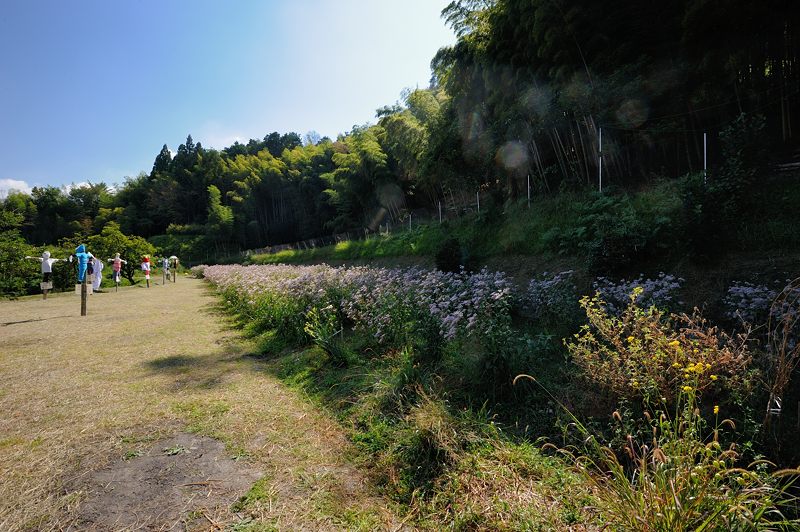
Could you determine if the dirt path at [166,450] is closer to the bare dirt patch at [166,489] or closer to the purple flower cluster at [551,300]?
the bare dirt patch at [166,489]

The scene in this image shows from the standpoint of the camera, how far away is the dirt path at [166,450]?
5.94ft

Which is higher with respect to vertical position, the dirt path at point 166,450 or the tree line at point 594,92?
the tree line at point 594,92

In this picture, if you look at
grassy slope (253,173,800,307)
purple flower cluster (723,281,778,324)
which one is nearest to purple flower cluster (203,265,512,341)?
purple flower cluster (723,281,778,324)

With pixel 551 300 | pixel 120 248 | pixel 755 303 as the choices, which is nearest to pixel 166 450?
pixel 551 300

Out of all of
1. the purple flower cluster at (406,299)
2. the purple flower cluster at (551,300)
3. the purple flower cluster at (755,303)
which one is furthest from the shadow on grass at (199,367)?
the purple flower cluster at (755,303)

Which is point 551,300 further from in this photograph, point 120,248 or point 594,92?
point 120,248

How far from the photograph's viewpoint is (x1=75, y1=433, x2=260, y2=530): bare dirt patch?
1765mm

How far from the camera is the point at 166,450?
241 centimetres

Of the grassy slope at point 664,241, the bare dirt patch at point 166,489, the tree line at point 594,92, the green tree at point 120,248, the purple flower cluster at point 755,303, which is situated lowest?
the bare dirt patch at point 166,489

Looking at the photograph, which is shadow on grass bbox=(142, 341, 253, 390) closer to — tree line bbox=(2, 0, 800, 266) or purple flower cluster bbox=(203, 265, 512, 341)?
purple flower cluster bbox=(203, 265, 512, 341)

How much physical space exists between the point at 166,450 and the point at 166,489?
1.62ft

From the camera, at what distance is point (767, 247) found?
16.1ft

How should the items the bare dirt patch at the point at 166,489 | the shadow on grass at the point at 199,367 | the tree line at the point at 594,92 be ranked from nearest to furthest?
the bare dirt patch at the point at 166,489 < the shadow on grass at the point at 199,367 < the tree line at the point at 594,92

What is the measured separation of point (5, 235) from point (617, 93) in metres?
21.9
